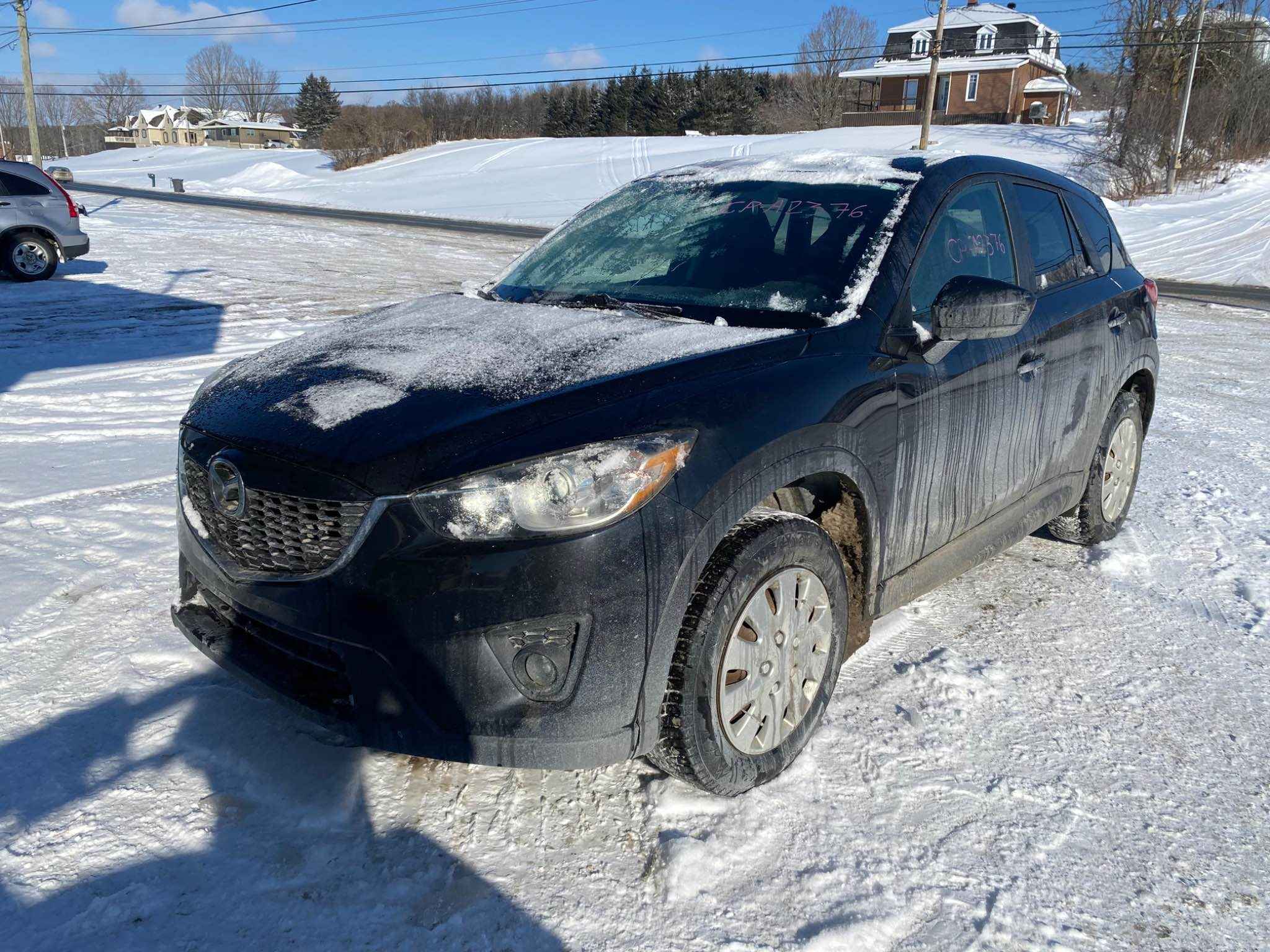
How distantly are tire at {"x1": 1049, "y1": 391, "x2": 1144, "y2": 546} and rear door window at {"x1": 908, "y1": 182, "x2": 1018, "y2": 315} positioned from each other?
1.21 m

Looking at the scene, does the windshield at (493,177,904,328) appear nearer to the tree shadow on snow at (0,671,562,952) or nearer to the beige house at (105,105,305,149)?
the tree shadow on snow at (0,671,562,952)

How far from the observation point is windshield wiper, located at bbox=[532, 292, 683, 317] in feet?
10.5

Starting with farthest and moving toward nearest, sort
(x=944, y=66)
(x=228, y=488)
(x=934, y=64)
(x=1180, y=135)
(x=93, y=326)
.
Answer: (x=944, y=66), (x=934, y=64), (x=1180, y=135), (x=93, y=326), (x=228, y=488)

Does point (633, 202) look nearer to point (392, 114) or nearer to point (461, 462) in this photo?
point (461, 462)

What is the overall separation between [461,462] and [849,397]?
1.19m

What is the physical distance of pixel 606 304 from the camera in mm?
3377

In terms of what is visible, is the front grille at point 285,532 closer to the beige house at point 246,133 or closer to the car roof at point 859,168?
the car roof at point 859,168

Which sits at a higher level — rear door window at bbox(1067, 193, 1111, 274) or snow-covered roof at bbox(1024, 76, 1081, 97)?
snow-covered roof at bbox(1024, 76, 1081, 97)

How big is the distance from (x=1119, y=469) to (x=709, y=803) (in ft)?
9.99

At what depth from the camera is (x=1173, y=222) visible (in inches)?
1000

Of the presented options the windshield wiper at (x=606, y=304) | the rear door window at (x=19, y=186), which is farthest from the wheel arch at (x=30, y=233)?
the windshield wiper at (x=606, y=304)

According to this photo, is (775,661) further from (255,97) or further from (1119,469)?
(255,97)

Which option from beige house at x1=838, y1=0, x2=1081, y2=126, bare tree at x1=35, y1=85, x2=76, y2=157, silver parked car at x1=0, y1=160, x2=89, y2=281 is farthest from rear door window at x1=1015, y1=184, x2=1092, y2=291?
bare tree at x1=35, y1=85, x2=76, y2=157

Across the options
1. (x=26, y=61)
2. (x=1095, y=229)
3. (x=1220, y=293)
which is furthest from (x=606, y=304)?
(x=26, y=61)
